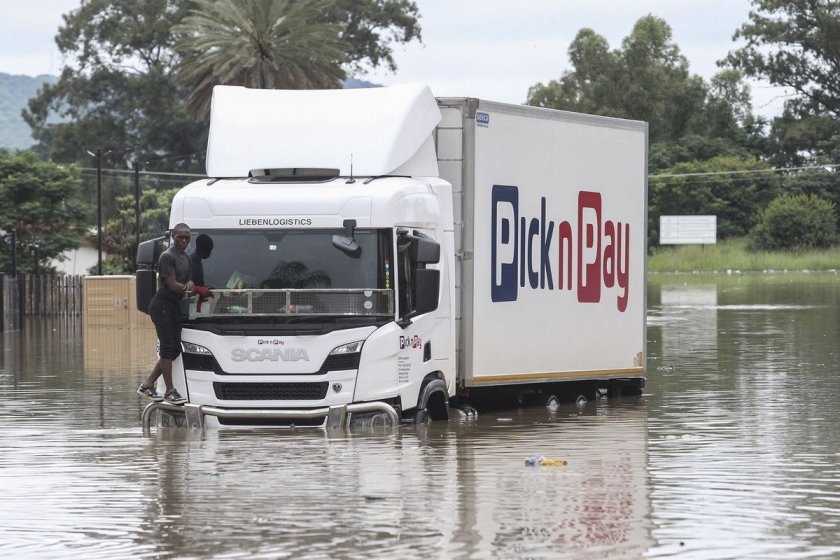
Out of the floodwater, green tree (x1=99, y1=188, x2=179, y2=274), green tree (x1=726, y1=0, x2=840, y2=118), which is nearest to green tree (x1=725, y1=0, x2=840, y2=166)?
green tree (x1=726, y1=0, x2=840, y2=118)

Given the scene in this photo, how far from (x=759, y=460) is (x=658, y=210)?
9927 cm

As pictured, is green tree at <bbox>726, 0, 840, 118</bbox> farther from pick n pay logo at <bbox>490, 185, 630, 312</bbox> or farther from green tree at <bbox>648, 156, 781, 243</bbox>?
pick n pay logo at <bbox>490, 185, 630, 312</bbox>

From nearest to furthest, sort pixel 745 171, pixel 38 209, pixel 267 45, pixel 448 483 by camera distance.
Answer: pixel 448 483 → pixel 38 209 → pixel 267 45 → pixel 745 171

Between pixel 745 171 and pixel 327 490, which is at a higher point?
pixel 745 171

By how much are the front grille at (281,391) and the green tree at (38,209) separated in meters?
43.2

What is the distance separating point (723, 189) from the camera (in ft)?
356

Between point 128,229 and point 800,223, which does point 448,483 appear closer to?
point 128,229

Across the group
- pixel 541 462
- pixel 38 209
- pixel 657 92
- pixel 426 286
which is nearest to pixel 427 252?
pixel 426 286

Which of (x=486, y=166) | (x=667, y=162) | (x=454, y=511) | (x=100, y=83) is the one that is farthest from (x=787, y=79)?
(x=454, y=511)

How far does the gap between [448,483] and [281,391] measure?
132 inches

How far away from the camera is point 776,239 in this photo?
327 ft

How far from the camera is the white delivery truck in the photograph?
49.6 feet

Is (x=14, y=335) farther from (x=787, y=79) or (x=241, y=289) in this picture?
(x=787, y=79)

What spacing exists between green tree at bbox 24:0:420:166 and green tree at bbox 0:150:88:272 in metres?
38.9
